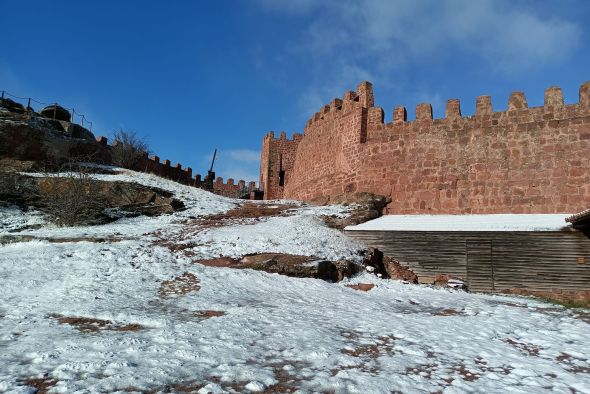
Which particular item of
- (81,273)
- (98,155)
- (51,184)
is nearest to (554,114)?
(81,273)

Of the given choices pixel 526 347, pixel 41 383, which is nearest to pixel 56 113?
pixel 41 383

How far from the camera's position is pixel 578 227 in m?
12.6

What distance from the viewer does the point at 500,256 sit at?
13.5 meters

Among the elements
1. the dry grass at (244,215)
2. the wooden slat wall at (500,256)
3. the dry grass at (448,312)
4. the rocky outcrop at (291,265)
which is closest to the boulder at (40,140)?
the dry grass at (244,215)

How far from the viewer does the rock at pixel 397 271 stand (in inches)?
546

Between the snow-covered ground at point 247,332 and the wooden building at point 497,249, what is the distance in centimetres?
228

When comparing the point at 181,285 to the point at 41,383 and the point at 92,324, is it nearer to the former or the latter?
the point at 92,324

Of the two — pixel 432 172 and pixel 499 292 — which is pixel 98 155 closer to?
pixel 432 172

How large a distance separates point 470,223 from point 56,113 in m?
24.1

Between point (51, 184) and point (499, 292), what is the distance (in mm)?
16133

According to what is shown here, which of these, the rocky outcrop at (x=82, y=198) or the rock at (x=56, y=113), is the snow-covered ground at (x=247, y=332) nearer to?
the rocky outcrop at (x=82, y=198)

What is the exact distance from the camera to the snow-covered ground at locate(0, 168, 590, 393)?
455cm

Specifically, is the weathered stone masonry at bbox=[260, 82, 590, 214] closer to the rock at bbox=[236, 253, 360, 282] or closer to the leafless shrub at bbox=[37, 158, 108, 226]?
the rock at bbox=[236, 253, 360, 282]

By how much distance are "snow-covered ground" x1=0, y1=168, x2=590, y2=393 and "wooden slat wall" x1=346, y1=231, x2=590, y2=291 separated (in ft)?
7.38
